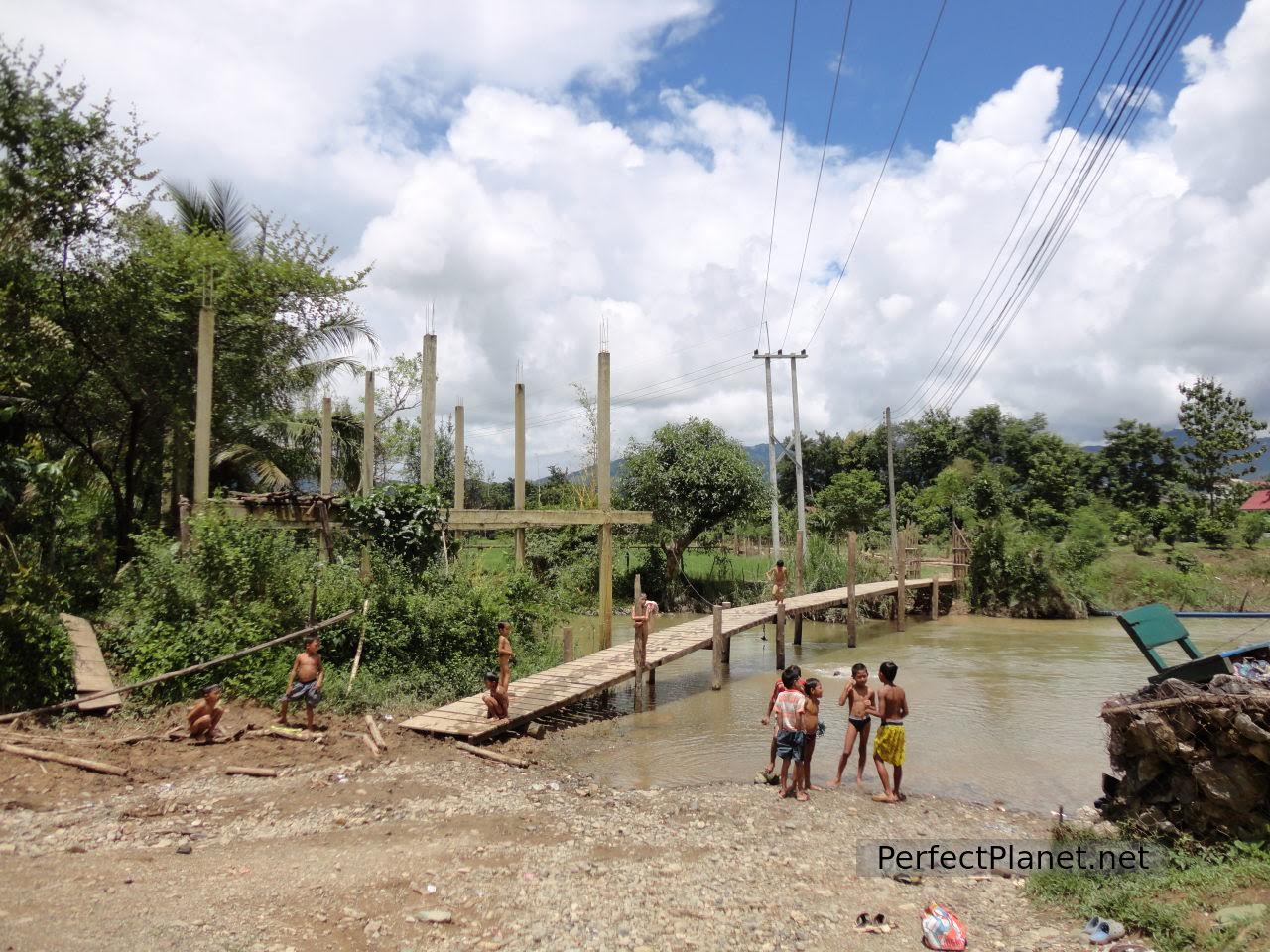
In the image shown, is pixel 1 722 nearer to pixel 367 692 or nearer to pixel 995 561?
pixel 367 692

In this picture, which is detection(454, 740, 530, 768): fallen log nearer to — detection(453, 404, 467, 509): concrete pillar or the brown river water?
the brown river water

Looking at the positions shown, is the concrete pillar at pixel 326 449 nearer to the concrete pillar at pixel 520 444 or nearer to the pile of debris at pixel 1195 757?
the concrete pillar at pixel 520 444

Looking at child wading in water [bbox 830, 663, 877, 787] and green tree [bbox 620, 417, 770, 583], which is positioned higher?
green tree [bbox 620, 417, 770, 583]

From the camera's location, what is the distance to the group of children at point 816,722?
9133 millimetres

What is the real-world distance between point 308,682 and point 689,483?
17834 millimetres

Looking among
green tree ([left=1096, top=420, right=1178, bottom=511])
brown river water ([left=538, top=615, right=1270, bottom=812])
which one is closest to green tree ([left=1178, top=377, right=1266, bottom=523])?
green tree ([left=1096, top=420, right=1178, bottom=511])

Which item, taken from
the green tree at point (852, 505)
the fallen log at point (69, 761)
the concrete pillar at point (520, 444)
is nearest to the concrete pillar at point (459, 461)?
the concrete pillar at point (520, 444)

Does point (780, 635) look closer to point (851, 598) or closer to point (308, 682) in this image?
point (851, 598)

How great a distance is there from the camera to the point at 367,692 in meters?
11.4

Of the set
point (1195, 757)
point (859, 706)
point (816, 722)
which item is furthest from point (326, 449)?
point (1195, 757)

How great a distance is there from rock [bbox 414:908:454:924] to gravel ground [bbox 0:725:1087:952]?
0.6 inches

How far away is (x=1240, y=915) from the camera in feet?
16.4

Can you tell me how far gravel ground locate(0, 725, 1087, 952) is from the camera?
18.3ft

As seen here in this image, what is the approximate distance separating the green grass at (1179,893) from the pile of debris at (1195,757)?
0.82 ft
